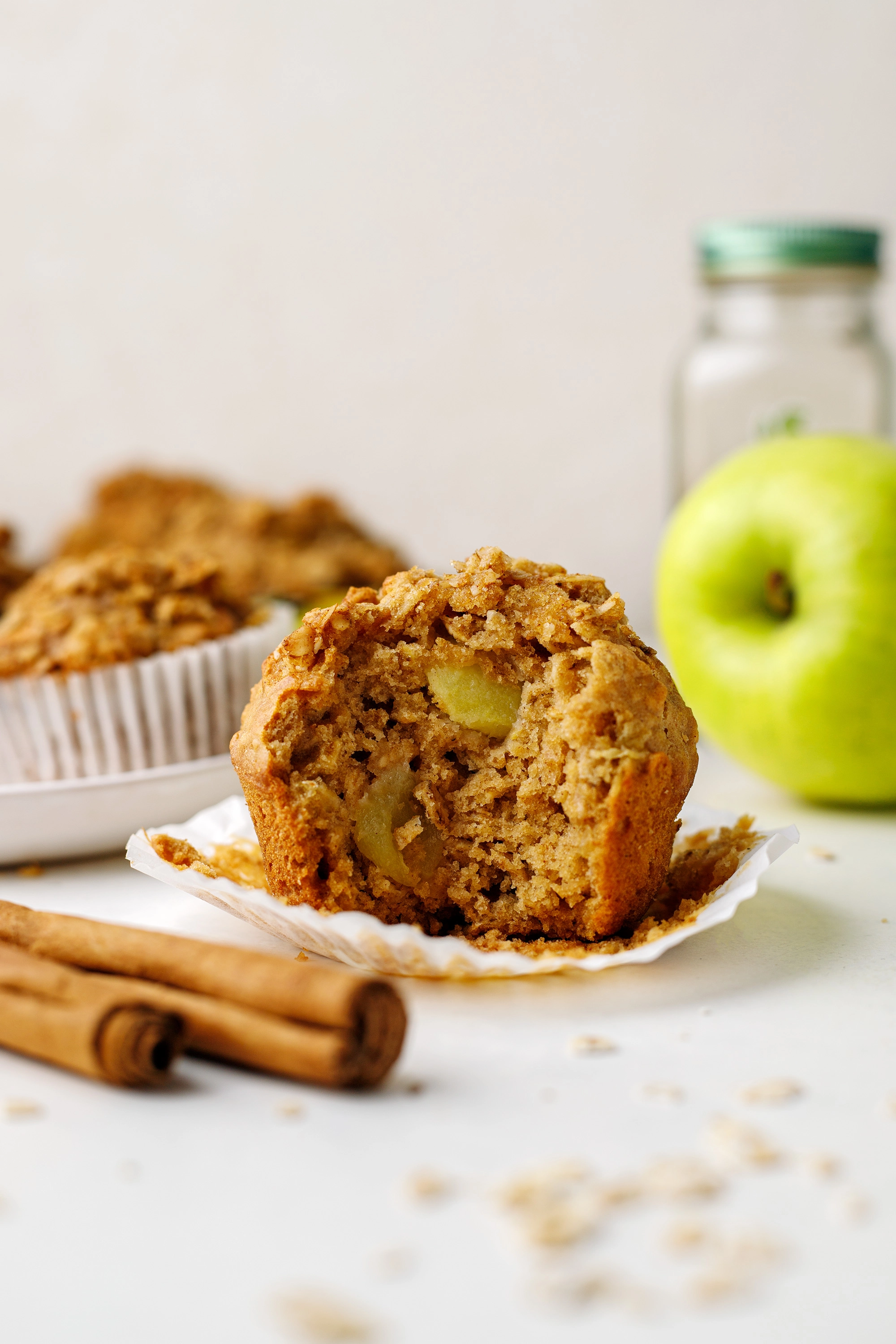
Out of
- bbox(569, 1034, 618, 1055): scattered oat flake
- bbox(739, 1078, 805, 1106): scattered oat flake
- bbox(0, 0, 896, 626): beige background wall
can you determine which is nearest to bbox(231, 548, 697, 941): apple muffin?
bbox(569, 1034, 618, 1055): scattered oat flake

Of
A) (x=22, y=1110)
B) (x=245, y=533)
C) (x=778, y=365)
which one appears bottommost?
(x=245, y=533)

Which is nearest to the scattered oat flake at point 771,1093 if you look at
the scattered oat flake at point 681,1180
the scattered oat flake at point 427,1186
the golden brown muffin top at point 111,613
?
the scattered oat flake at point 681,1180

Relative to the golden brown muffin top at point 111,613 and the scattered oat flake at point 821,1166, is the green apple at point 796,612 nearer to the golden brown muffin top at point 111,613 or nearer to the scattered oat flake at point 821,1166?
the golden brown muffin top at point 111,613

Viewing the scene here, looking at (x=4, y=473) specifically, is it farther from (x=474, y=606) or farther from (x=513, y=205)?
(x=474, y=606)

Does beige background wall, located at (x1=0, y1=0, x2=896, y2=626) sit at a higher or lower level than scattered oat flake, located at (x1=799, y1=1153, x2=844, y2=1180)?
higher

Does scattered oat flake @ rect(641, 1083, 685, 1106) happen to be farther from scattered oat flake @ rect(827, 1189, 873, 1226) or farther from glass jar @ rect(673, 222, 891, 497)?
glass jar @ rect(673, 222, 891, 497)

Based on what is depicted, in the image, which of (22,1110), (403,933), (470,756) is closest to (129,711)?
(470,756)

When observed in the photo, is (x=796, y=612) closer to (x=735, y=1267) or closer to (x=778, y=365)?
(x=778, y=365)
